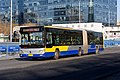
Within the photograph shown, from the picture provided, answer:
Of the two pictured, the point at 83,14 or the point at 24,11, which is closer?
the point at 83,14

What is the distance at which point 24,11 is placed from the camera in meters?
146

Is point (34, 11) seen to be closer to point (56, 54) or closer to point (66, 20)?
point (66, 20)

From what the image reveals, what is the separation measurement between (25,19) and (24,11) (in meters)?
5.19

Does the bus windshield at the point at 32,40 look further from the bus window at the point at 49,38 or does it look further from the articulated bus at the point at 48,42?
the bus window at the point at 49,38

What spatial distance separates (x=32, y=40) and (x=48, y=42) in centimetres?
134

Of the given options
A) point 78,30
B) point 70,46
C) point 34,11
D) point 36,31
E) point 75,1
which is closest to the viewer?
point 36,31

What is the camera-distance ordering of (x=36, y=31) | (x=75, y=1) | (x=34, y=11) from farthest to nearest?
(x=34, y=11) < (x=75, y=1) < (x=36, y=31)

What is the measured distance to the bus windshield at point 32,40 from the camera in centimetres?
2902

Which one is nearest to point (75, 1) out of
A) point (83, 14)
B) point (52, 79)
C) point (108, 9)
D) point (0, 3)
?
point (83, 14)

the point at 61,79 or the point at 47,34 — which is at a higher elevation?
the point at 47,34

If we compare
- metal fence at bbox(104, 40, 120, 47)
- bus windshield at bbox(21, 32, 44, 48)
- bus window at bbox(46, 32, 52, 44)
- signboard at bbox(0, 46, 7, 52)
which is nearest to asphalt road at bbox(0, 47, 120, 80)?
bus windshield at bbox(21, 32, 44, 48)

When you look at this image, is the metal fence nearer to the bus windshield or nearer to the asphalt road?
the bus windshield

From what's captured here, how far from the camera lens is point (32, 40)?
29.4 m

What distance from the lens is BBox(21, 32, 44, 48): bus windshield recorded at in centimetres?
2902
